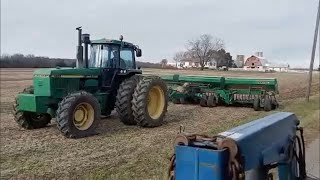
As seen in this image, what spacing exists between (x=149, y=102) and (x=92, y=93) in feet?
5.13

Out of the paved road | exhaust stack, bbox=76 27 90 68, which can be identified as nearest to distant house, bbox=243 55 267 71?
exhaust stack, bbox=76 27 90 68

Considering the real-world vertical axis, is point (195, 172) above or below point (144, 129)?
above

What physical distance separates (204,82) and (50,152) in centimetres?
1006

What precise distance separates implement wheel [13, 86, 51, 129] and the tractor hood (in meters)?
0.72

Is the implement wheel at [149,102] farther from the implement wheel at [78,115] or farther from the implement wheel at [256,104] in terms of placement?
the implement wheel at [256,104]

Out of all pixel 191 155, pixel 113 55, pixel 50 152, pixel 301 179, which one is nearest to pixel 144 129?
pixel 113 55

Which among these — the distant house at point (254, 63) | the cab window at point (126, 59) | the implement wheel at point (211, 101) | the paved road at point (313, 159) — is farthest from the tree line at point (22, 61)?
the paved road at point (313, 159)

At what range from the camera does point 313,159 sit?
7.46 metres

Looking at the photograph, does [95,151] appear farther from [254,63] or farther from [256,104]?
[254,63]

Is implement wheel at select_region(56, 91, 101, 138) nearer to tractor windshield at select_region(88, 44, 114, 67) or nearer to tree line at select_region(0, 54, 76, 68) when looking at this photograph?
tractor windshield at select_region(88, 44, 114, 67)

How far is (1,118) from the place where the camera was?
12.2 metres

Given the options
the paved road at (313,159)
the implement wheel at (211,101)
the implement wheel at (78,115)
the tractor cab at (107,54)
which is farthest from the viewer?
the implement wheel at (211,101)

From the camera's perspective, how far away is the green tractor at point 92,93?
31.2 ft

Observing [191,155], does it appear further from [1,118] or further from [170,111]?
[170,111]
